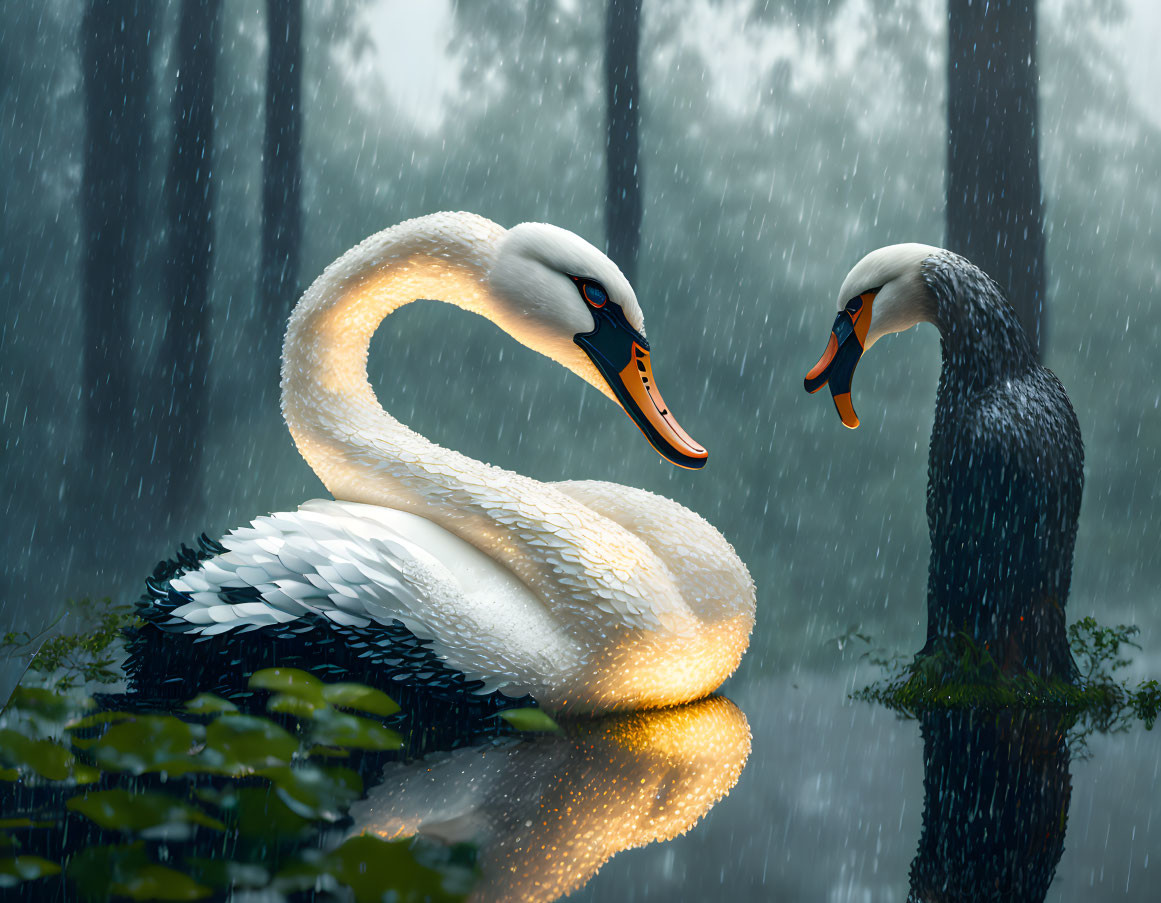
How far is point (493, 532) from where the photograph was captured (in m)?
1.68

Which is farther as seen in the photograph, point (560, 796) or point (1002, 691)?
point (1002, 691)

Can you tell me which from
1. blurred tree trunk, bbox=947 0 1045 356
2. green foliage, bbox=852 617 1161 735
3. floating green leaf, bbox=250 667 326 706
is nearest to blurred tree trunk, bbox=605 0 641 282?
blurred tree trunk, bbox=947 0 1045 356

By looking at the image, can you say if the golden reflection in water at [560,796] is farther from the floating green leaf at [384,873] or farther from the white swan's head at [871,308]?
the white swan's head at [871,308]

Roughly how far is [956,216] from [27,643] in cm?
266

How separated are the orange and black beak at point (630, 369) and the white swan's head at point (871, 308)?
43cm

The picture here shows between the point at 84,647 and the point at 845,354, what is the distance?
5.79 ft

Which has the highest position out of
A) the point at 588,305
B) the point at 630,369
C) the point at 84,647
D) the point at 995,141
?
the point at 995,141

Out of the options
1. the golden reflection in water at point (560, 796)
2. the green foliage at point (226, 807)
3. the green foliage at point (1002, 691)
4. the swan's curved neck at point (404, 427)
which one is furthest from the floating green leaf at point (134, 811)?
the green foliage at point (1002, 691)

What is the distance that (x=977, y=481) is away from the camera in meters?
1.64

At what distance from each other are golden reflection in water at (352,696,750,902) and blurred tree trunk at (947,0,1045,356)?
1.52 metres

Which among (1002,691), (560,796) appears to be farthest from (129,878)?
(1002,691)

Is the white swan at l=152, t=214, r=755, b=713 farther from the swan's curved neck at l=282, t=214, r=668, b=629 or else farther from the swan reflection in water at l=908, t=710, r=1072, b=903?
the swan reflection in water at l=908, t=710, r=1072, b=903

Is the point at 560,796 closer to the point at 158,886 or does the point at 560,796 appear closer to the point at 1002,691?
the point at 158,886

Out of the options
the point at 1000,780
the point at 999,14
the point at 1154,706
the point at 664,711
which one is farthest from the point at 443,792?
the point at 999,14
